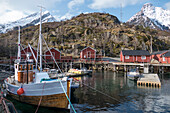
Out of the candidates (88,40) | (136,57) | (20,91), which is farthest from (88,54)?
(20,91)

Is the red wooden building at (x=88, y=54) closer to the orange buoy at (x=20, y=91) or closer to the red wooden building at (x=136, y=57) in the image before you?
the red wooden building at (x=136, y=57)

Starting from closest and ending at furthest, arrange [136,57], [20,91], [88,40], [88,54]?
[20,91], [136,57], [88,54], [88,40]

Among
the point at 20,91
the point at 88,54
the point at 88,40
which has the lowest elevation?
the point at 20,91

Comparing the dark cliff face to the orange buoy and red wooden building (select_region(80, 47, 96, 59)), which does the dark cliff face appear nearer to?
red wooden building (select_region(80, 47, 96, 59))

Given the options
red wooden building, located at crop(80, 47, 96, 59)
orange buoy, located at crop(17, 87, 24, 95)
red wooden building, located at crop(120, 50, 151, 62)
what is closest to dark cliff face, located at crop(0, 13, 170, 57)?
red wooden building, located at crop(80, 47, 96, 59)

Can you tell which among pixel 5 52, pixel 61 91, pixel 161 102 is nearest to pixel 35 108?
pixel 61 91

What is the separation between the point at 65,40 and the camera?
9638cm

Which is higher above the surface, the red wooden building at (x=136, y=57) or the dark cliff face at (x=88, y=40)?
the dark cliff face at (x=88, y=40)

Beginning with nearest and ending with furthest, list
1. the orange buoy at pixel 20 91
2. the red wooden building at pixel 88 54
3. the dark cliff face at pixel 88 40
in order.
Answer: the orange buoy at pixel 20 91 → the red wooden building at pixel 88 54 → the dark cliff face at pixel 88 40

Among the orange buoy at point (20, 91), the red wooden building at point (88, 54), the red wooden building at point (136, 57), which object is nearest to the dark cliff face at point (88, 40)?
the red wooden building at point (88, 54)

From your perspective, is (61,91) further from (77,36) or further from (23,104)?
→ (77,36)

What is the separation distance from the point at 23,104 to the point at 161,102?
1651cm

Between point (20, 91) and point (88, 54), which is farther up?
point (88, 54)

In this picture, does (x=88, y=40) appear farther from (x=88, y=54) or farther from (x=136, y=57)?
(x=136, y=57)
